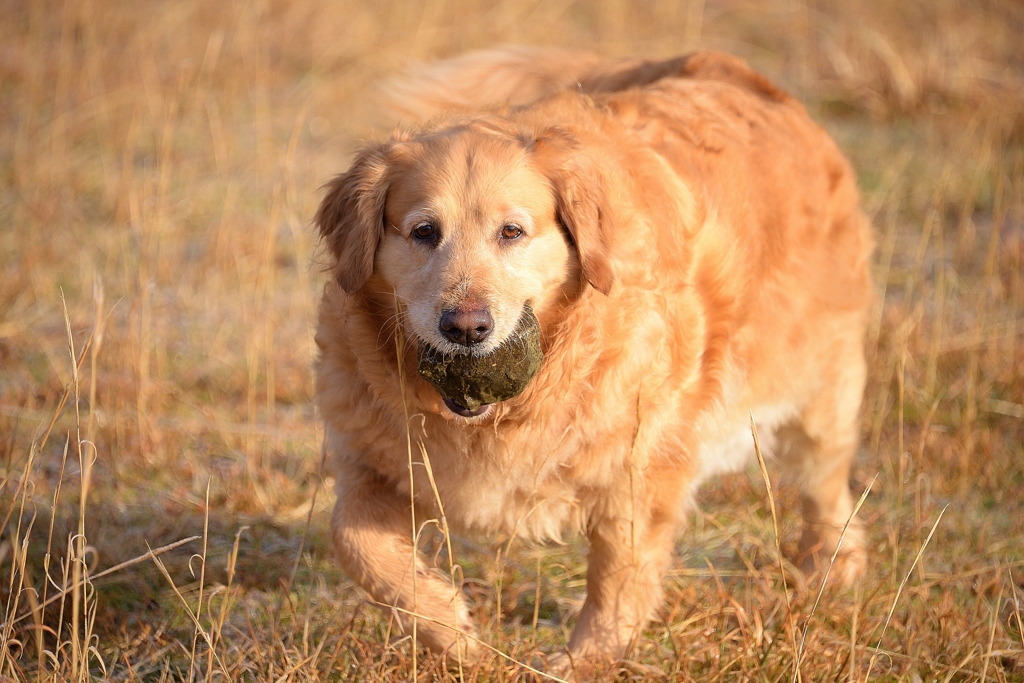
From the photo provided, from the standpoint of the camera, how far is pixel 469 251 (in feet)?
8.13

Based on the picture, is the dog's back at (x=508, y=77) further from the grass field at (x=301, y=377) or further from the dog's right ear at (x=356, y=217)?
the dog's right ear at (x=356, y=217)

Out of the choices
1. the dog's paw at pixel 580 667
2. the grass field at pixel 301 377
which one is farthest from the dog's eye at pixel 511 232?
the dog's paw at pixel 580 667

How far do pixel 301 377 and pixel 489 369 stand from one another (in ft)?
8.47

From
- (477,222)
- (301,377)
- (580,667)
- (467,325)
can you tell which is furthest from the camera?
(301,377)

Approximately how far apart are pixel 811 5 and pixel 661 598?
8.56 metres

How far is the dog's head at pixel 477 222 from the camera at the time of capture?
2477mm

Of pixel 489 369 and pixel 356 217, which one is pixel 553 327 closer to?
pixel 489 369

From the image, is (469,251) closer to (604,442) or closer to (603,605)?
(604,442)

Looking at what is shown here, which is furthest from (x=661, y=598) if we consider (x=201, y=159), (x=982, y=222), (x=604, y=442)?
(x=201, y=159)

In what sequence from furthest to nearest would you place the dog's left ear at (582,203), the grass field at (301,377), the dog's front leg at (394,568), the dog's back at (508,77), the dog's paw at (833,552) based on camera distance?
the dog's back at (508,77) < the dog's paw at (833,552) < the grass field at (301,377) < the dog's front leg at (394,568) < the dog's left ear at (582,203)

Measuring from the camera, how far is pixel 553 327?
2.64m

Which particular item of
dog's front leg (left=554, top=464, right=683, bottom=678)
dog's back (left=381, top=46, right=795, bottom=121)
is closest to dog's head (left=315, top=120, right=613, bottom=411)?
dog's front leg (left=554, top=464, right=683, bottom=678)

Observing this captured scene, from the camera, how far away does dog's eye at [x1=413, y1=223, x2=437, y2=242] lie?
2557 mm

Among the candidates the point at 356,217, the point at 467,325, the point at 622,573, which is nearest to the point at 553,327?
the point at 467,325
